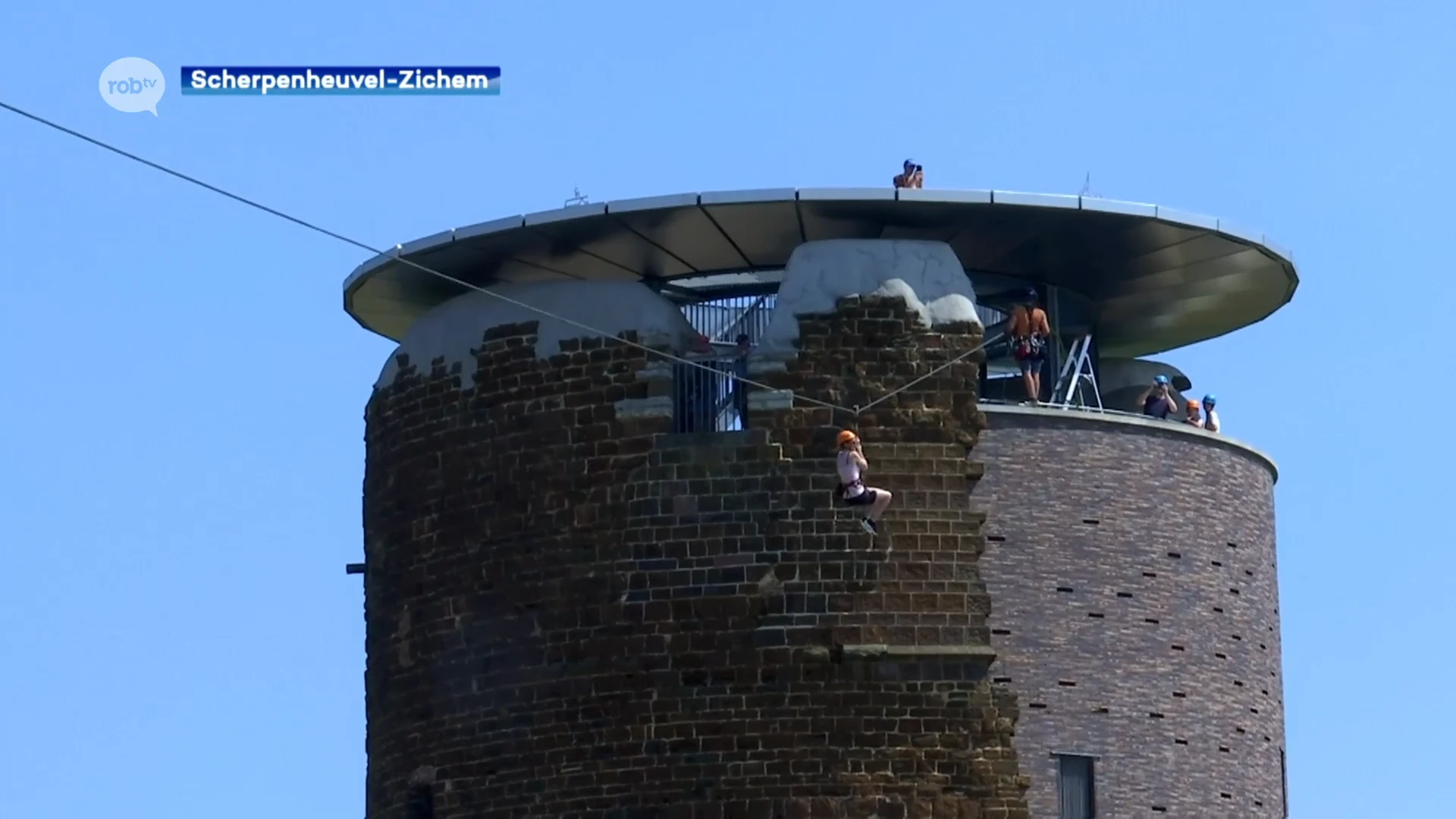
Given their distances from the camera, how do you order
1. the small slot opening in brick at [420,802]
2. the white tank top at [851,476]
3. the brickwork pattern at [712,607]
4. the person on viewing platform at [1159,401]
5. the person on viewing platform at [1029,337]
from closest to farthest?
1. the white tank top at [851,476]
2. the brickwork pattern at [712,607]
3. the small slot opening in brick at [420,802]
4. the person on viewing platform at [1029,337]
5. the person on viewing platform at [1159,401]

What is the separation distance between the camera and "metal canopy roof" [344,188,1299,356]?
3578 centimetres

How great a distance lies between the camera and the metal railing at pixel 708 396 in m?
35.9

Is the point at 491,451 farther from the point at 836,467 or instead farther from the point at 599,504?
the point at 836,467

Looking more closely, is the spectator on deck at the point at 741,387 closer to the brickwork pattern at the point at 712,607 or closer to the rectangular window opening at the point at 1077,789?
the brickwork pattern at the point at 712,607

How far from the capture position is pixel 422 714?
122 ft

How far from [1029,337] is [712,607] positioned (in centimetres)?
493

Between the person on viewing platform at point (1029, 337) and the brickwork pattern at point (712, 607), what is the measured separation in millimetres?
1795

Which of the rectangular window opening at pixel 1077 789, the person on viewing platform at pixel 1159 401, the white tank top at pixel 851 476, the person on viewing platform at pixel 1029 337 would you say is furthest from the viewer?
the person on viewing platform at pixel 1159 401

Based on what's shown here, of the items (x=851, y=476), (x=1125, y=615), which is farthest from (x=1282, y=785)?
(x=851, y=476)

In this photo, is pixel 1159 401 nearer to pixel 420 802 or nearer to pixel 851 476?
pixel 851 476

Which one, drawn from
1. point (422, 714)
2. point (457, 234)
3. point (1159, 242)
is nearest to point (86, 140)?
point (457, 234)

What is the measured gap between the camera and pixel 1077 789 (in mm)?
36938

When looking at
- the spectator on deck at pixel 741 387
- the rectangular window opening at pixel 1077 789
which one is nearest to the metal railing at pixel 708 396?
the spectator on deck at pixel 741 387

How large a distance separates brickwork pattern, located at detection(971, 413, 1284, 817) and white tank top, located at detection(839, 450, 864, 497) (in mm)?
2652
